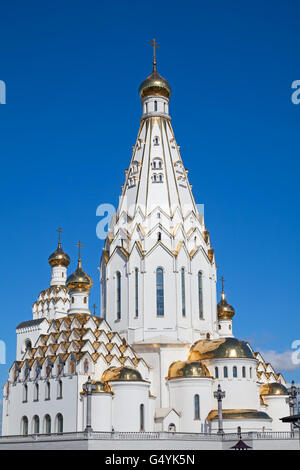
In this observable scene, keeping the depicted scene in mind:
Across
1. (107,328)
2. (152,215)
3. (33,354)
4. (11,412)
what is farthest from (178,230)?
(11,412)

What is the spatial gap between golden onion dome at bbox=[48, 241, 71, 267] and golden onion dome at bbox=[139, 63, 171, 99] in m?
17.7

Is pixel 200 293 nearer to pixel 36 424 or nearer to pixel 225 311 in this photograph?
pixel 225 311

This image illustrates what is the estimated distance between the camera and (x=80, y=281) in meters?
48.8

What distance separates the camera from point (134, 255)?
48.8 m

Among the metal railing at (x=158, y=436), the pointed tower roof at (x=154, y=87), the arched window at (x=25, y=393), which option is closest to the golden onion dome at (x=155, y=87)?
the pointed tower roof at (x=154, y=87)

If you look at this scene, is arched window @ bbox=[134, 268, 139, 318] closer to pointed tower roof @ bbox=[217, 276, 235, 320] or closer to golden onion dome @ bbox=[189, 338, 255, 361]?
golden onion dome @ bbox=[189, 338, 255, 361]

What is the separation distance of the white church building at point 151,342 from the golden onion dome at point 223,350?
0.24 feet

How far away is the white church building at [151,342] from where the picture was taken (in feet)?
135

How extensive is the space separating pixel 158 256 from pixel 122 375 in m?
10.5

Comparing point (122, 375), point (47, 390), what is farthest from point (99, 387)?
point (47, 390)

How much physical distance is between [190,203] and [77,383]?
55.5 feet

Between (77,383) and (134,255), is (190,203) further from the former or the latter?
(77,383)

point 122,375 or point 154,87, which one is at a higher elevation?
point 154,87

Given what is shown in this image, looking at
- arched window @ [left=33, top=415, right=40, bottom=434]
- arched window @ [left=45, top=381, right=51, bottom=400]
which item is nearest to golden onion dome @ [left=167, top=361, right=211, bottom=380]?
arched window @ [left=45, top=381, right=51, bottom=400]
